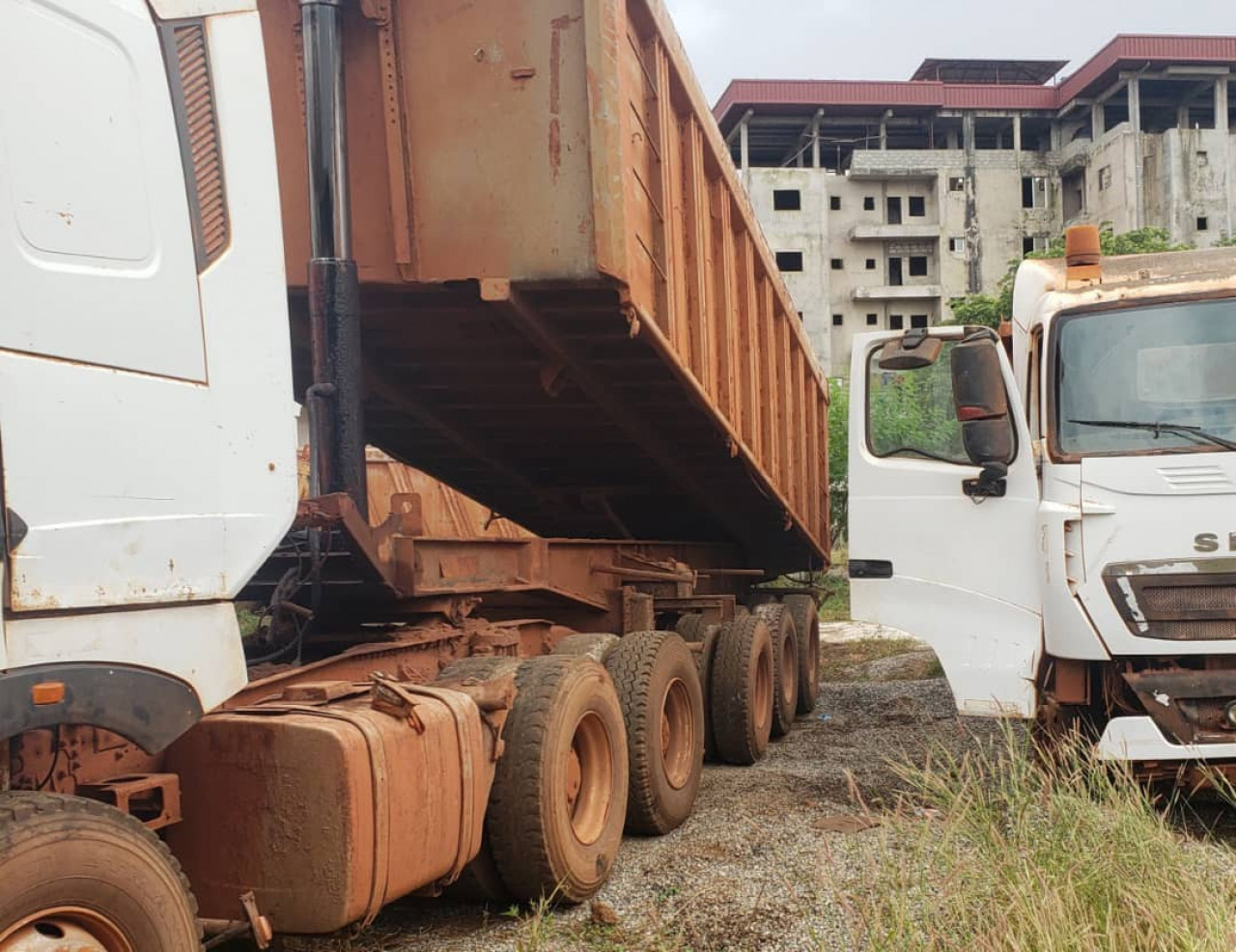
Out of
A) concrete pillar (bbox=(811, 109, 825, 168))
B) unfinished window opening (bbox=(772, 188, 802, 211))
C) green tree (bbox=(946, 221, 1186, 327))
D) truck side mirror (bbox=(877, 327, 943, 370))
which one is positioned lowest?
truck side mirror (bbox=(877, 327, 943, 370))

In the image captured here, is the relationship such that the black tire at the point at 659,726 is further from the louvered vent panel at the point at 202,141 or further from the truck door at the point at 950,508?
the louvered vent panel at the point at 202,141

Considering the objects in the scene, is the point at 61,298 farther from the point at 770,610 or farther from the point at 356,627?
the point at 770,610

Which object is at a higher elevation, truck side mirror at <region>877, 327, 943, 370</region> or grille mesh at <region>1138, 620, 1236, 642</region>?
truck side mirror at <region>877, 327, 943, 370</region>

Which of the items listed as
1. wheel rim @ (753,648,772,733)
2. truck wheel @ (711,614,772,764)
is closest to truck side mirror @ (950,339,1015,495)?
truck wheel @ (711,614,772,764)

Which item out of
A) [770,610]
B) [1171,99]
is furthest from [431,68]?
[1171,99]

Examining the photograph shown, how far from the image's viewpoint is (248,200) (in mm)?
2941

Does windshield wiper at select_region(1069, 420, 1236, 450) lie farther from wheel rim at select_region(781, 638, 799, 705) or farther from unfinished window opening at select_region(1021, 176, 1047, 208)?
unfinished window opening at select_region(1021, 176, 1047, 208)

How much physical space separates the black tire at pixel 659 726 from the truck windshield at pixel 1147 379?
1958 mm

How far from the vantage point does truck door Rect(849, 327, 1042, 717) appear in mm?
5230

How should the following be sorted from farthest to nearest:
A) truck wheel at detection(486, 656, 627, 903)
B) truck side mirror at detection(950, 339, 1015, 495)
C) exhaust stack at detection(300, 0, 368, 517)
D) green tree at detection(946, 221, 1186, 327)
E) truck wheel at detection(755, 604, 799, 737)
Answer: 1. green tree at detection(946, 221, 1186, 327)
2. truck wheel at detection(755, 604, 799, 737)
3. truck side mirror at detection(950, 339, 1015, 495)
4. exhaust stack at detection(300, 0, 368, 517)
5. truck wheel at detection(486, 656, 627, 903)

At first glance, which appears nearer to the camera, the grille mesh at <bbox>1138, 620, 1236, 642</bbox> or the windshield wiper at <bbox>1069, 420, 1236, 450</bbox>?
the grille mesh at <bbox>1138, 620, 1236, 642</bbox>

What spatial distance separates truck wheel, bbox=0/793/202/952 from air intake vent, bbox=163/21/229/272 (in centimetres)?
119

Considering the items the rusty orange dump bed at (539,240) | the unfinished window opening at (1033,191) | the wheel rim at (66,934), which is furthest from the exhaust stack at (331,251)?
the unfinished window opening at (1033,191)

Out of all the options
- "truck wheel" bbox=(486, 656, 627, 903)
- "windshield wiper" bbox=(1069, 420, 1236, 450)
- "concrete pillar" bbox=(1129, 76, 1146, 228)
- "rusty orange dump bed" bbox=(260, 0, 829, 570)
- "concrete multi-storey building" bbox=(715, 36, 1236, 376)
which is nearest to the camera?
"truck wheel" bbox=(486, 656, 627, 903)
